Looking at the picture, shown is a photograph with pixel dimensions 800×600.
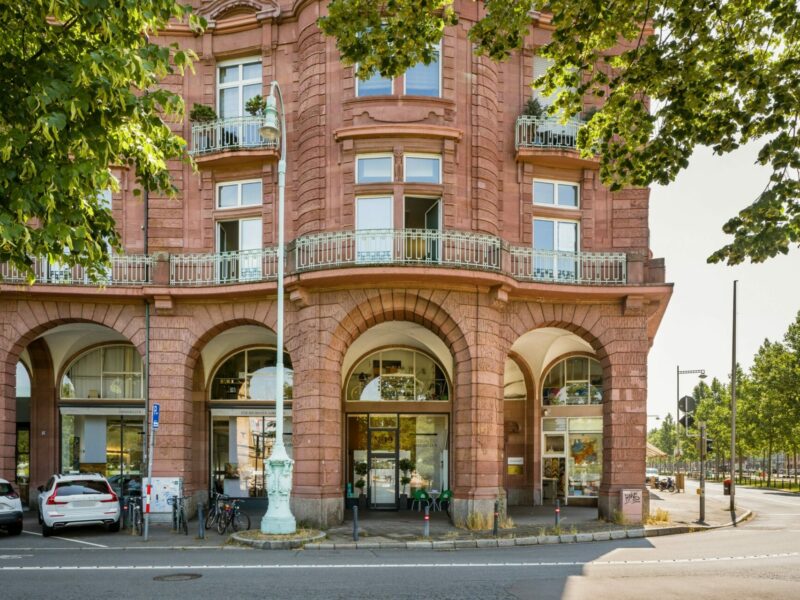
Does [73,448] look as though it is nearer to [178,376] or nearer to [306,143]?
[178,376]

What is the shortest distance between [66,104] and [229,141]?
1417 cm

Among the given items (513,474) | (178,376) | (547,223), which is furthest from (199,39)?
(513,474)

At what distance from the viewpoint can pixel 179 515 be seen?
2061 centimetres

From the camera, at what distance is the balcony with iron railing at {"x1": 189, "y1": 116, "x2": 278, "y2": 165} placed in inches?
897

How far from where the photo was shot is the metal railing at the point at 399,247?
820 inches

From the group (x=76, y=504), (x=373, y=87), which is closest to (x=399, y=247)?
(x=373, y=87)

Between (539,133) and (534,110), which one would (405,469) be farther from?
(534,110)

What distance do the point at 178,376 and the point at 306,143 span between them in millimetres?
7320

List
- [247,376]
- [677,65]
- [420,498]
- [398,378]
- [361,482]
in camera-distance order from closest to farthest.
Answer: [677,65]
[420,498]
[361,482]
[398,378]
[247,376]

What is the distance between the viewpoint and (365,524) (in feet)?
69.9

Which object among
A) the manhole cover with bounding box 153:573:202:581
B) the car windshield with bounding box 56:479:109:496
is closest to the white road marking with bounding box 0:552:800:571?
the manhole cover with bounding box 153:573:202:581

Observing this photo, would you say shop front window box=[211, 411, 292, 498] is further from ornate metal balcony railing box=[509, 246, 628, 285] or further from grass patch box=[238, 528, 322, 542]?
ornate metal balcony railing box=[509, 246, 628, 285]

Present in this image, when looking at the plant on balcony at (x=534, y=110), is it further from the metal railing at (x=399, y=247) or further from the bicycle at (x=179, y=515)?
the bicycle at (x=179, y=515)

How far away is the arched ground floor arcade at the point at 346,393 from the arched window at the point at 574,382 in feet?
0.18
